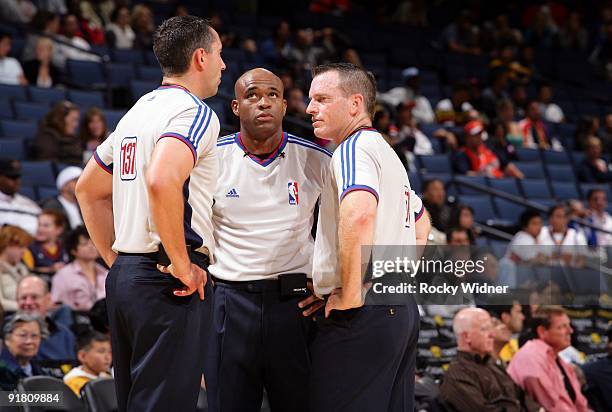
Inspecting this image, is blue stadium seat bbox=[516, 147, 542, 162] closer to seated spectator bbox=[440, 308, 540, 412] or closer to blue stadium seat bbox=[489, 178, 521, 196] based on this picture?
blue stadium seat bbox=[489, 178, 521, 196]

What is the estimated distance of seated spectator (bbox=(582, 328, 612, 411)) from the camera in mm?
7215

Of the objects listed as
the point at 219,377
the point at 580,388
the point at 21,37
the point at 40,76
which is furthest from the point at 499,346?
the point at 21,37

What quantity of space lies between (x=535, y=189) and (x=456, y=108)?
2172mm

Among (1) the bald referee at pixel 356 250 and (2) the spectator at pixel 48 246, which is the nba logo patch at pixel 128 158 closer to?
(1) the bald referee at pixel 356 250

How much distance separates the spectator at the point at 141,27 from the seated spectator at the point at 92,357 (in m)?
6.66

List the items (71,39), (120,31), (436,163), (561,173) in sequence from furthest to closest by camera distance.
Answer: (561,173), (120,31), (436,163), (71,39)

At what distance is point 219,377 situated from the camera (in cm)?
414

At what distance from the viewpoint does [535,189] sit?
38.3ft

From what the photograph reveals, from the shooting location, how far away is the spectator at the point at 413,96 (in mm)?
12852

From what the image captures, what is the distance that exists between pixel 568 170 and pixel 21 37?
697 cm

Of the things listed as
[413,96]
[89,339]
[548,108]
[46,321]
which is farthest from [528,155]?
[89,339]

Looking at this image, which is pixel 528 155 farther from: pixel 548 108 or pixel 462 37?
pixel 462 37

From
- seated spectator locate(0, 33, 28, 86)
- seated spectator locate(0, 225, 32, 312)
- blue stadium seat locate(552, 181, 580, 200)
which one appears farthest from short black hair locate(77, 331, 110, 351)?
blue stadium seat locate(552, 181, 580, 200)

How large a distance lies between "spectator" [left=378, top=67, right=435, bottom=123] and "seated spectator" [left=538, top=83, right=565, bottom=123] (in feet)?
7.70
